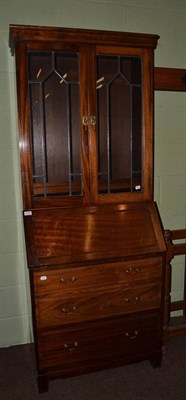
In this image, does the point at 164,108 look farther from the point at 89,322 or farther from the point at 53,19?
the point at 89,322

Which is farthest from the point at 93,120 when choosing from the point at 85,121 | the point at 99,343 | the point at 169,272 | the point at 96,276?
the point at 99,343

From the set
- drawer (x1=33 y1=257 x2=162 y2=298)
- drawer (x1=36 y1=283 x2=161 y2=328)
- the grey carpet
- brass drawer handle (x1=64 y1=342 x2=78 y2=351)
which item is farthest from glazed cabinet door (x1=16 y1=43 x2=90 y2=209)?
the grey carpet

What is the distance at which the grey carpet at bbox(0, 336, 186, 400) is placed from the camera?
1725 mm

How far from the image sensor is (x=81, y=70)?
1667 mm

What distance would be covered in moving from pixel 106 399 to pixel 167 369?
47cm

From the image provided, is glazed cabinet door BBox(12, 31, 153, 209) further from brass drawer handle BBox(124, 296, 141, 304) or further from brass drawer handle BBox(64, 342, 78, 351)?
brass drawer handle BBox(64, 342, 78, 351)

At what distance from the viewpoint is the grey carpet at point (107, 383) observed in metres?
1.72

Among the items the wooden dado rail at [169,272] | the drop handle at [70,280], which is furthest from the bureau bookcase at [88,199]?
the wooden dado rail at [169,272]

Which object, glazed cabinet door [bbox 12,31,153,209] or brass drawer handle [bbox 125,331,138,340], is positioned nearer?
glazed cabinet door [bbox 12,31,153,209]

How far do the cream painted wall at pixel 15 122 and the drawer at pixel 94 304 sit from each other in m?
0.50

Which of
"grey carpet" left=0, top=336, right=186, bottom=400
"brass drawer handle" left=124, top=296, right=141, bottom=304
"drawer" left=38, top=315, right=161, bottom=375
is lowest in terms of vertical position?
"grey carpet" left=0, top=336, right=186, bottom=400

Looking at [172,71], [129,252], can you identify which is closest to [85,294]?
[129,252]

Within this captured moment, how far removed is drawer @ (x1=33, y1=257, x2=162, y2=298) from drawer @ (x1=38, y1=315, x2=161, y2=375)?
0.25 meters

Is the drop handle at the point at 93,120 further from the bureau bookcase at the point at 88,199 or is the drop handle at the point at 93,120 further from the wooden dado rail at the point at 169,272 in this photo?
the wooden dado rail at the point at 169,272
